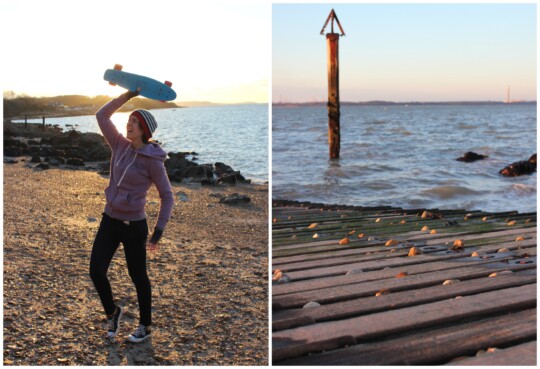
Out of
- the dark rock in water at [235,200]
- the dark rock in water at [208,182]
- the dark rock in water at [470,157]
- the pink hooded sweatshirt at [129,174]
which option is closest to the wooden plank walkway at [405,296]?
the pink hooded sweatshirt at [129,174]

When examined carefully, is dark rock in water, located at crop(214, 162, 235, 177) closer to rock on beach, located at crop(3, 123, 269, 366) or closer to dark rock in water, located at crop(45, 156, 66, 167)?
dark rock in water, located at crop(45, 156, 66, 167)

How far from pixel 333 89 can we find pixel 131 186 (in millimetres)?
12077

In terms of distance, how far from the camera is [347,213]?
20.0ft

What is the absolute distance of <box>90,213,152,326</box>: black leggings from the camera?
3027mm

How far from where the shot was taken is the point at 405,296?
286cm

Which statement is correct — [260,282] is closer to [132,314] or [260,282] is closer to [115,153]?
[132,314]

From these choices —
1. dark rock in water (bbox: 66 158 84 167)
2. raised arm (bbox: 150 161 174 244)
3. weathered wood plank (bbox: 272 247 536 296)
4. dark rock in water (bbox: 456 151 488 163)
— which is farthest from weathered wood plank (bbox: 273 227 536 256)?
dark rock in water (bbox: 456 151 488 163)

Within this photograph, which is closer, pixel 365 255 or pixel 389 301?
pixel 389 301

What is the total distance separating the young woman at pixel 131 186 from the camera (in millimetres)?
2945

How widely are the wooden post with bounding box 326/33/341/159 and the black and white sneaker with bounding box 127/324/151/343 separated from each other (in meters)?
11.1

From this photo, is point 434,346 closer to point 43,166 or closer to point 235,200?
point 235,200

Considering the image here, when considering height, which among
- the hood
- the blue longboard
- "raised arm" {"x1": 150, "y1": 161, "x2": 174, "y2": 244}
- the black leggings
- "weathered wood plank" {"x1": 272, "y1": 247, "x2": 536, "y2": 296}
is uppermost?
the blue longboard

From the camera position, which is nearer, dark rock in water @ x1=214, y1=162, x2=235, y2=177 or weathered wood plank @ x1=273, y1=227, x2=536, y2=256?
weathered wood plank @ x1=273, y1=227, x2=536, y2=256

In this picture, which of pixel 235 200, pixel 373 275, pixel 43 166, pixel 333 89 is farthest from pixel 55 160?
pixel 373 275
